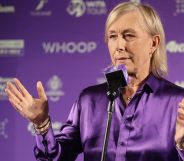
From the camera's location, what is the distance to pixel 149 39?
1.49 metres

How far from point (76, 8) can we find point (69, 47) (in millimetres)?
219

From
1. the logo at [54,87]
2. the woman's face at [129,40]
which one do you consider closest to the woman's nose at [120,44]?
the woman's face at [129,40]

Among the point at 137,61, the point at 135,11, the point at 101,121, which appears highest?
the point at 135,11

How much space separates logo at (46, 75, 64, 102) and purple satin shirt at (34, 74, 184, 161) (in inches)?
46.8

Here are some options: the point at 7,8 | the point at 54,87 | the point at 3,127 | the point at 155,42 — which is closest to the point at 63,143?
the point at 155,42

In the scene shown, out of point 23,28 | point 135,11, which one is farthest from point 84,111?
point 23,28

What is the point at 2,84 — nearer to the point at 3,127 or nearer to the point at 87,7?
the point at 3,127

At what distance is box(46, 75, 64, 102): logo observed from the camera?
2.74 metres

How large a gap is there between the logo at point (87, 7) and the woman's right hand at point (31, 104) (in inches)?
57.3

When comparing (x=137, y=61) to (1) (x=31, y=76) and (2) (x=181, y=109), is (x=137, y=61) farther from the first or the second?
(1) (x=31, y=76)

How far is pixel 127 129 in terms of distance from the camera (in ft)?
4.58

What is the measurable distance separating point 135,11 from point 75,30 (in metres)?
1.33

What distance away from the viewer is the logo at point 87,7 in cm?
271

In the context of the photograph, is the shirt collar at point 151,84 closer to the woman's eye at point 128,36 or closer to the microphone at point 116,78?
the woman's eye at point 128,36
